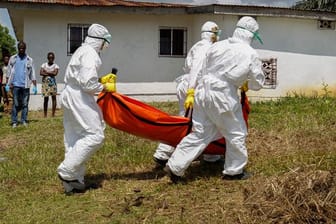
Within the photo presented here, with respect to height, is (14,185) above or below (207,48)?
below

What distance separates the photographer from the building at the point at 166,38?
1497cm

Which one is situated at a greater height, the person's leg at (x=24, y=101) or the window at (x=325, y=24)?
the window at (x=325, y=24)

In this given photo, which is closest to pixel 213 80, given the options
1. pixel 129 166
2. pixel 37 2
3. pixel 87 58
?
pixel 87 58

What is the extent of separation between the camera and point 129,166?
7.42 m

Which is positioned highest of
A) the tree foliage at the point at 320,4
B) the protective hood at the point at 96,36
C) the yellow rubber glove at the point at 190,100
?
the tree foliage at the point at 320,4

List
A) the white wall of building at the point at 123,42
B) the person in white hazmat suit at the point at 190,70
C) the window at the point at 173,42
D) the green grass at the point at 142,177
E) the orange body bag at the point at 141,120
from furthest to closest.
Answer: the window at the point at 173,42
the white wall of building at the point at 123,42
the person in white hazmat suit at the point at 190,70
the orange body bag at the point at 141,120
the green grass at the point at 142,177

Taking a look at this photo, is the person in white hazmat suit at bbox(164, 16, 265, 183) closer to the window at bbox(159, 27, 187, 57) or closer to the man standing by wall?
the man standing by wall

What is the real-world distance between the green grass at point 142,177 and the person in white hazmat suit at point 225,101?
0.95 ft

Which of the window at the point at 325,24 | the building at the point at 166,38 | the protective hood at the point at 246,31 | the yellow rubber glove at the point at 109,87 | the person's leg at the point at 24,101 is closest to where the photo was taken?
the protective hood at the point at 246,31

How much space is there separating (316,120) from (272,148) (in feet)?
6.37

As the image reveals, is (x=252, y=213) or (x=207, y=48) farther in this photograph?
(x=207, y=48)

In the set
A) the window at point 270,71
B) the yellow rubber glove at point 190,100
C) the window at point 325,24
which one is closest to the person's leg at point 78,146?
the yellow rubber glove at point 190,100

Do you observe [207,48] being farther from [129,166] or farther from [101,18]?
[101,18]

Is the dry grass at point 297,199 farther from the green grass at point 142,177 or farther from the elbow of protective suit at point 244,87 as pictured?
the elbow of protective suit at point 244,87
